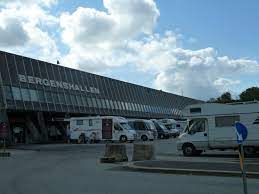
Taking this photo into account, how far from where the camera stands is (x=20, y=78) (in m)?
56.8

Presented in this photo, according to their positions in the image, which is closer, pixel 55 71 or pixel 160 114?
pixel 55 71

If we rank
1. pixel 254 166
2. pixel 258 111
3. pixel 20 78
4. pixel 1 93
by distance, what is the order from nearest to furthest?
pixel 254 166
pixel 258 111
pixel 1 93
pixel 20 78

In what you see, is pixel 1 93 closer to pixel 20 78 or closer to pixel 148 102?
pixel 20 78

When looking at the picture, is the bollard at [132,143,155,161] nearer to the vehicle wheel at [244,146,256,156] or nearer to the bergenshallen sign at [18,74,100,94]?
the vehicle wheel at [244,146,256,156]

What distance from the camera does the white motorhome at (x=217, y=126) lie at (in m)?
25.5

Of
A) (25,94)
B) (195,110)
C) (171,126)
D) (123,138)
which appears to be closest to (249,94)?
(171,126)

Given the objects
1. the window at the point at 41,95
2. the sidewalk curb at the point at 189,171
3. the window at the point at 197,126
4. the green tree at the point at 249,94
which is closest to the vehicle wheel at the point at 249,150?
the window at the point at 197,126

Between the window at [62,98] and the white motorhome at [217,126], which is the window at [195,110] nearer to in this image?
the white motorhome at [217,126]

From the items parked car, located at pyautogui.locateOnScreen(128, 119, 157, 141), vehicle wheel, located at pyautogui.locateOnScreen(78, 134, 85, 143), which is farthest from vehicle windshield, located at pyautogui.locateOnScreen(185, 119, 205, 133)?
parked car, located at pyautogui.locateOnScreen(128, 119, 157, 141)

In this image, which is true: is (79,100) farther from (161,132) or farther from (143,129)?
(143,129)

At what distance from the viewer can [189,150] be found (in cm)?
2748

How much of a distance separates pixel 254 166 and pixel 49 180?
7.61 meters

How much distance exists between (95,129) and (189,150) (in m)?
22.8

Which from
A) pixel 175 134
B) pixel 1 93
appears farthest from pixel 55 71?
pixel 175 134
